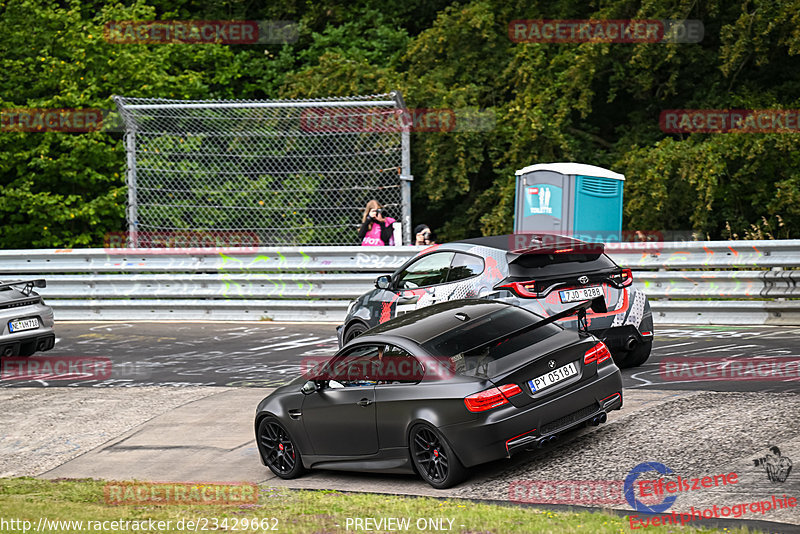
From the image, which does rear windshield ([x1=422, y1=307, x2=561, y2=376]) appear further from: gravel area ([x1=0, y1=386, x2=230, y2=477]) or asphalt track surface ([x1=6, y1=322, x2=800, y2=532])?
gravel area ([x1=0, y1=386, x2=230, y2=477])

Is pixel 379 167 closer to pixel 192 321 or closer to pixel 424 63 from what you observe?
pixel 192 321

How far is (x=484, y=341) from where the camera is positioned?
27.9ft

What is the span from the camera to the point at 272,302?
1792 cm

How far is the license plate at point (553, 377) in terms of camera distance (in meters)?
8.19

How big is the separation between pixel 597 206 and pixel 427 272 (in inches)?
240

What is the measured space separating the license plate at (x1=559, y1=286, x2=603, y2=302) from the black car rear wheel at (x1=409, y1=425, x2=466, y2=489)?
3025 millimetres

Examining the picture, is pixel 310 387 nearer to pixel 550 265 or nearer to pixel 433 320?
pixel 433 320

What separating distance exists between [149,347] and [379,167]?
4903 millimetres
